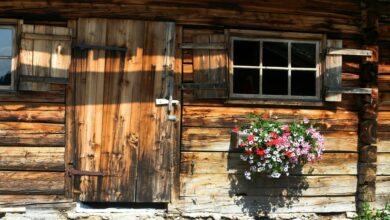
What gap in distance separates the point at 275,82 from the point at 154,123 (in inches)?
58.9

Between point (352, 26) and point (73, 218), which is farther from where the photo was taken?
point (352, 26)

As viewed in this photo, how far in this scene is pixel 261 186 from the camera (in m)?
5.25

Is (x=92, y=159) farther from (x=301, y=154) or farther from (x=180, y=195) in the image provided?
(x=301, y=154)

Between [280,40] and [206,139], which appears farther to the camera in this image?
[280,40]

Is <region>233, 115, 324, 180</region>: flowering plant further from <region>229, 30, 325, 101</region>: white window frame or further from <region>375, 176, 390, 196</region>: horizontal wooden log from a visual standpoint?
<region>375, 176, 390, 196</region>: horizontal wooden log

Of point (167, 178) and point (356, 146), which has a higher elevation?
point (356, 146)

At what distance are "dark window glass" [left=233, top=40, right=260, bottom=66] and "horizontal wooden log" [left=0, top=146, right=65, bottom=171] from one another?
2.20 meters

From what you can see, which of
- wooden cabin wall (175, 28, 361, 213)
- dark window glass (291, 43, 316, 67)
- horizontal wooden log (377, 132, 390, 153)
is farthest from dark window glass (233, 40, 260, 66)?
horizontal wooden log (377, 132, 390, 153)

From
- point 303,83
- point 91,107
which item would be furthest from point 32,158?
point 303,83

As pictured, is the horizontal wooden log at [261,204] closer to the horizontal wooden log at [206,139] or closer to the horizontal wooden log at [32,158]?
the horizontal wooden log at [206,139]

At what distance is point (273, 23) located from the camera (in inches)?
209

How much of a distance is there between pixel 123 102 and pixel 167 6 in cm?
117

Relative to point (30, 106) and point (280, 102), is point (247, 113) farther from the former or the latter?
point (30, 106)

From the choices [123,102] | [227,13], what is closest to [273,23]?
[227,13]
